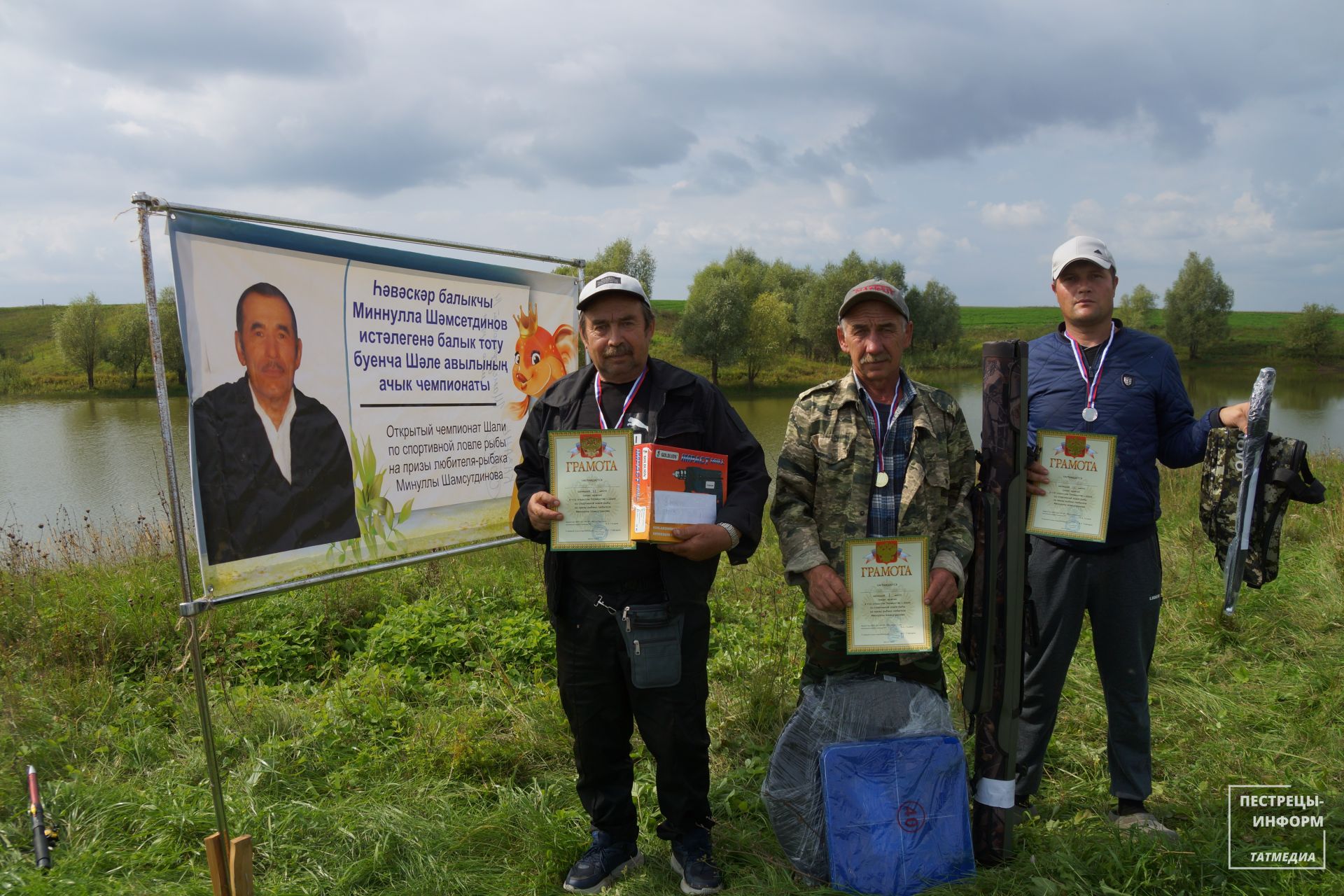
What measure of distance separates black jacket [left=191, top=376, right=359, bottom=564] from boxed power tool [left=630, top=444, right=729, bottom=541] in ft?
5.65

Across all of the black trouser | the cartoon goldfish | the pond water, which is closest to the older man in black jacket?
the black trouser

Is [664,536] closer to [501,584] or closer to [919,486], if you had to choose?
[919,486]

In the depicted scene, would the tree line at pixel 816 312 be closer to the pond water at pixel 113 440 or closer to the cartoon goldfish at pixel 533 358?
the pond water at pixel 113 440

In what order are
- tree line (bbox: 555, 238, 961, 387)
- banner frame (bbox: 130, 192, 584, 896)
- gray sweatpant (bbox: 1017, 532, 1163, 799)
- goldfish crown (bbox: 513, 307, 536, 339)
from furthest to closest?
tree line (bbox: 555, 238, 961, 387)
goldfish crown (bbox: 513, 307, 536, 339)
gray sweatpant (bbox: 1017, 532, 1163, 799)
banner frame (bbox: 130, 192, 584, 896)

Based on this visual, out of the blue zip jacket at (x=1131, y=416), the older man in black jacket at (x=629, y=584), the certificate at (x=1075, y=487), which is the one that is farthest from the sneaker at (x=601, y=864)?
the blue zip jacket at (x=1131, y=416)

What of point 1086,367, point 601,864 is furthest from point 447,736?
point 1086,367

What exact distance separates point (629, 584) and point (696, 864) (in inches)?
42.4

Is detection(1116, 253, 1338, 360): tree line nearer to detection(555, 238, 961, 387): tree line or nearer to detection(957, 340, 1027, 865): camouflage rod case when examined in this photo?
detection(555, 238, 961, 387): tree line

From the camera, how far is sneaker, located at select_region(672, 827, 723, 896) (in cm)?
277

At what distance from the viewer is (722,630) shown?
5.46m

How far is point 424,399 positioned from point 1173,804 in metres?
3.97

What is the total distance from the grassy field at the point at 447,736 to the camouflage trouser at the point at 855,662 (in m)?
0.71

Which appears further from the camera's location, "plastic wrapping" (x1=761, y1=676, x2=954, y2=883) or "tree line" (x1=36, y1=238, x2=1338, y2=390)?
"tree line" (x1=36, y1=238, x2=1338, y2=390)

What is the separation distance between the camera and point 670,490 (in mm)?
2631
